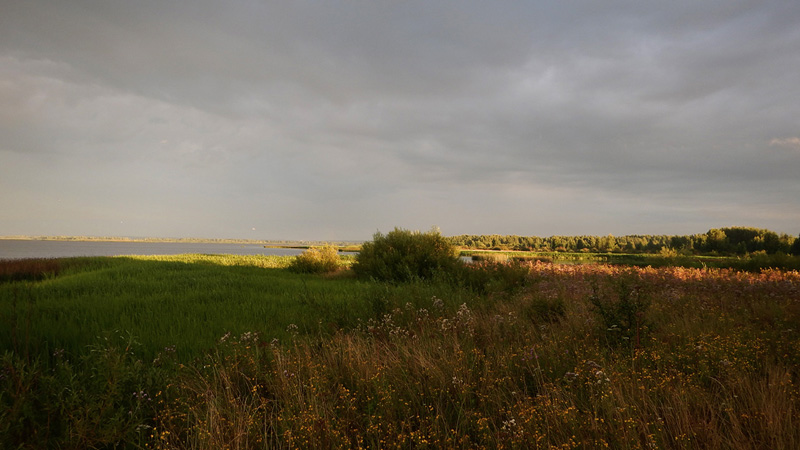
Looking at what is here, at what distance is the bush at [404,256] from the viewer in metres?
15.2

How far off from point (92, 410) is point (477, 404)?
3.53 metres

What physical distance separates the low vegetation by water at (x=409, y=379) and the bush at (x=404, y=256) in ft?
23.1

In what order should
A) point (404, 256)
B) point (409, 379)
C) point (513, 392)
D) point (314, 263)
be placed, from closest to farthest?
point (513, 392) → point (409, 379) → point (404, 256) → point (314, 263)

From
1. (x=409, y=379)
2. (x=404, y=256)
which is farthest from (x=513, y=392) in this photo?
(x=404, y=256)

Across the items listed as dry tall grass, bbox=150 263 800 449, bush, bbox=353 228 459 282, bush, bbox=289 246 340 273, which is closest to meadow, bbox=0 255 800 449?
dry tall grass, bbox=150 263 800 449

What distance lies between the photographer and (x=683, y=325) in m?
5.75

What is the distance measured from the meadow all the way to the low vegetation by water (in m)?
0.03

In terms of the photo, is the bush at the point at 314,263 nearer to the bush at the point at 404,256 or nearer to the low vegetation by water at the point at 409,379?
the bush at the point at 404,256

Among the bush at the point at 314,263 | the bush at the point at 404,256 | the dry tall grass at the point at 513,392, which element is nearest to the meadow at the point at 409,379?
the dry tall grass at the point at 513,392

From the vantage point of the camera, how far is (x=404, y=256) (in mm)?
15648

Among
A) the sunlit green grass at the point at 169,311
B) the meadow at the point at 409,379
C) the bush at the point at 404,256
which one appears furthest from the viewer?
the bush at the point at 404,256

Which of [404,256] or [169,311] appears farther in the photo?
[404,256]

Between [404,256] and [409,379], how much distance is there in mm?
11760

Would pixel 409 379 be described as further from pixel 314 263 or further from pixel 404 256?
pixel 314 263
